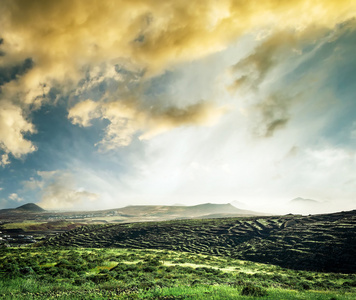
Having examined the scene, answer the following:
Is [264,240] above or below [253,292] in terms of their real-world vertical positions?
below

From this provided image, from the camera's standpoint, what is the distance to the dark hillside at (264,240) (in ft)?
141

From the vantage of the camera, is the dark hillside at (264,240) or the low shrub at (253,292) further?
the dark hillside at (264,240)

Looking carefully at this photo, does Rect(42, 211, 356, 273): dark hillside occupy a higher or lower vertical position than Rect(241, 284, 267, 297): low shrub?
lower

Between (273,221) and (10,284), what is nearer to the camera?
(10,284)

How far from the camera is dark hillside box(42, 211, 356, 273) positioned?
42969mm

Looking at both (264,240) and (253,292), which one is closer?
(253,292)

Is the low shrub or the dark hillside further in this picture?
the dark hillside

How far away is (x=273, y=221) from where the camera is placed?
260ft

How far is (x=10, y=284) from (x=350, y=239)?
64792 millimetres

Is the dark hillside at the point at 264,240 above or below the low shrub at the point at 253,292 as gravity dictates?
below

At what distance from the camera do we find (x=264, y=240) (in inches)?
2373

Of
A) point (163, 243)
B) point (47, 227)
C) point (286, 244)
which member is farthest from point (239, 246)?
point (47, 227)

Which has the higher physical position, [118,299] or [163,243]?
[118,299]

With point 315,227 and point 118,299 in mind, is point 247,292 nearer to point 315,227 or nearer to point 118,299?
point 118,299
